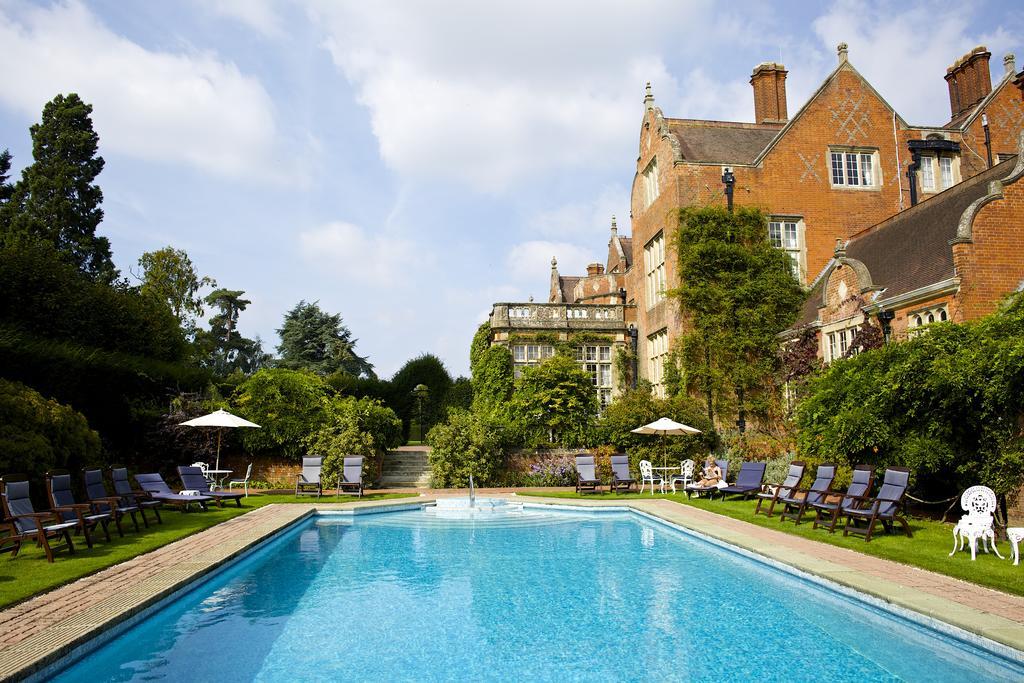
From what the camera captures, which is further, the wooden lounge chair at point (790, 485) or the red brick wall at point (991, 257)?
the red brick wall at point (991, 257)

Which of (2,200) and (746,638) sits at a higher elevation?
(2,200)

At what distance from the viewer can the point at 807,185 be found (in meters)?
25.3

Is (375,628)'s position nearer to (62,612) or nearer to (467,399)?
(62,612)

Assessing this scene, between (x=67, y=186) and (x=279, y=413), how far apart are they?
70.8 ft

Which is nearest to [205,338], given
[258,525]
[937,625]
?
[258,525]

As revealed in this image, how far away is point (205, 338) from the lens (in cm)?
4972

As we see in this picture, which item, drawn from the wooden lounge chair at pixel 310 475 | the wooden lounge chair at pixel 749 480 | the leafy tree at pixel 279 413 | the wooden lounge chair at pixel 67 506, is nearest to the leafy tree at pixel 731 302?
the wooden lounge chair at pixel 749 480

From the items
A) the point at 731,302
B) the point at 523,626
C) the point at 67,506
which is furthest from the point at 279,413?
the point at 523,626

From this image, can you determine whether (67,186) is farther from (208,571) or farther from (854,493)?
(854,493)

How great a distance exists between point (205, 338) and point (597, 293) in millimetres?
28756

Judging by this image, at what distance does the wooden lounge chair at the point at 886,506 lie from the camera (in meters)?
10.4

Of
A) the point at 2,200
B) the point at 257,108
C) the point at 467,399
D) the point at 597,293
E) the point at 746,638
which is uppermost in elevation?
the point at 2,200

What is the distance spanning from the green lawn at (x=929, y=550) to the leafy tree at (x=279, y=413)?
13337mm

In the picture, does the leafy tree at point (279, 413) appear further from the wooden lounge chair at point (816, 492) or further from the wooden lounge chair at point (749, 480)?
the wooden lounge chair at point (816, 492)
